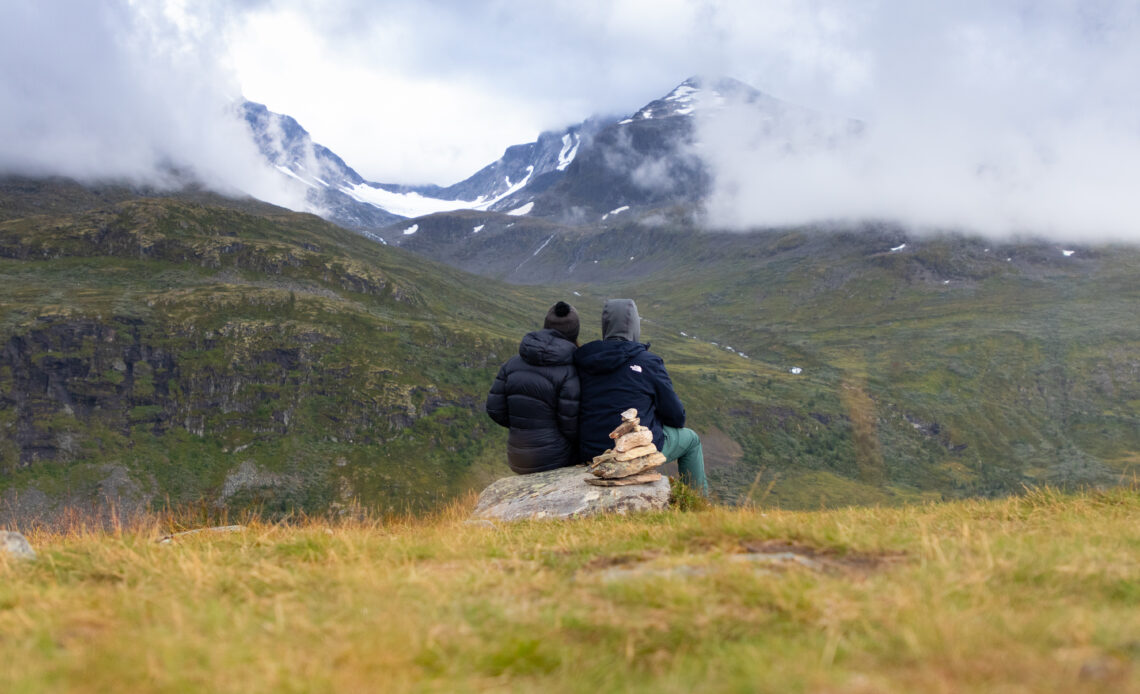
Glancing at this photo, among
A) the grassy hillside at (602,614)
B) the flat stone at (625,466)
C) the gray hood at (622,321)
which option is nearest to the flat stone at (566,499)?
the flat stone at (625,466)

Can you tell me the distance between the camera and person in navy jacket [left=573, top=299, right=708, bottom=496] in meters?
12.1

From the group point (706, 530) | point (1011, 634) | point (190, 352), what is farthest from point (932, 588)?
point (190, 352)

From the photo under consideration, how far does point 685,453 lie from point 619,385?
231cm

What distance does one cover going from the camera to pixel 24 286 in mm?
185875

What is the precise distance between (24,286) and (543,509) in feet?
784

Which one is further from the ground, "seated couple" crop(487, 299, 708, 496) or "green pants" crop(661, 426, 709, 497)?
"seated couple" crop(487, 299, 708, 496)

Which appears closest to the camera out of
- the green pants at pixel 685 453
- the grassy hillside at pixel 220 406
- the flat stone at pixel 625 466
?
the flat stone at pixel 625 466

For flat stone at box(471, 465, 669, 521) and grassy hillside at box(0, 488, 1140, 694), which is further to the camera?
flat stone at box(471, 465, 669, 521)

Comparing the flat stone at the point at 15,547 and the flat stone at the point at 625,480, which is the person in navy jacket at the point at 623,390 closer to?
the flat stone at the point at 625,480

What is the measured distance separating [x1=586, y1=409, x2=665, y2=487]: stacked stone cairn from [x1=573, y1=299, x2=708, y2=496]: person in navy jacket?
0.54 meters

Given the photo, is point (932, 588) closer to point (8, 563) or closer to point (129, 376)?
point (8, 563)

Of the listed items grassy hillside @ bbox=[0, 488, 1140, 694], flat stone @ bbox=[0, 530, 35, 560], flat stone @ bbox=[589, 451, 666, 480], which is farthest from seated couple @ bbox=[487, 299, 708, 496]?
flat stone @ bbox=[0, 530, 35, 560]

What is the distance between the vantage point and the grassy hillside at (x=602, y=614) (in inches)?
130

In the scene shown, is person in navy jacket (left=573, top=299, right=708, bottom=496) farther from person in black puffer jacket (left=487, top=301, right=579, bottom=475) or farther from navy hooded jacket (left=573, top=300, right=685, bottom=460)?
person in black puffer jacket (left=487, top=301, right=579, bottom=475)
